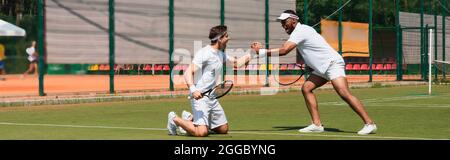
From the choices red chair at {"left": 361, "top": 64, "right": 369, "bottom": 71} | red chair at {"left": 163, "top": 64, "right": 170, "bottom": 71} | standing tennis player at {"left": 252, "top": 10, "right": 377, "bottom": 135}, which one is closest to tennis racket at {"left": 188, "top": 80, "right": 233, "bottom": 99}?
standing tennis player at {"left": 252, "top": 10, "right": 377, "bottom": 135}

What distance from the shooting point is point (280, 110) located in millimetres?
22531

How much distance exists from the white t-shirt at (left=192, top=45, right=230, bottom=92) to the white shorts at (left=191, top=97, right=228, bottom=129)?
0.20 m

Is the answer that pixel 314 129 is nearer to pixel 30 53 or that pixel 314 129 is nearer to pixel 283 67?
pixel 30 53

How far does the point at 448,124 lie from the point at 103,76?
79.9 feet

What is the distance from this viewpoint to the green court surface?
15031mm

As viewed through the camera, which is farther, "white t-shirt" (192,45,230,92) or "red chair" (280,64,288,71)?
"red chair" (280,64,288,71)

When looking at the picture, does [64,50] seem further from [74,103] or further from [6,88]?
[6,88]

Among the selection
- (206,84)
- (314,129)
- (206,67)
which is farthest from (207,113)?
(314,129)

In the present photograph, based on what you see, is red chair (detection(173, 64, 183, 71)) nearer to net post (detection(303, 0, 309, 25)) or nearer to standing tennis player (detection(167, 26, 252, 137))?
net post (detection(303, 0, 309, 25))

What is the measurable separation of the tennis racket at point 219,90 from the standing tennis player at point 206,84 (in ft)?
0.21

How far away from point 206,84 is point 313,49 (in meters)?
1.81

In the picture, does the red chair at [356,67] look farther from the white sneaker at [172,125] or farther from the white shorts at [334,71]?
the white sneaker at [172,125]
